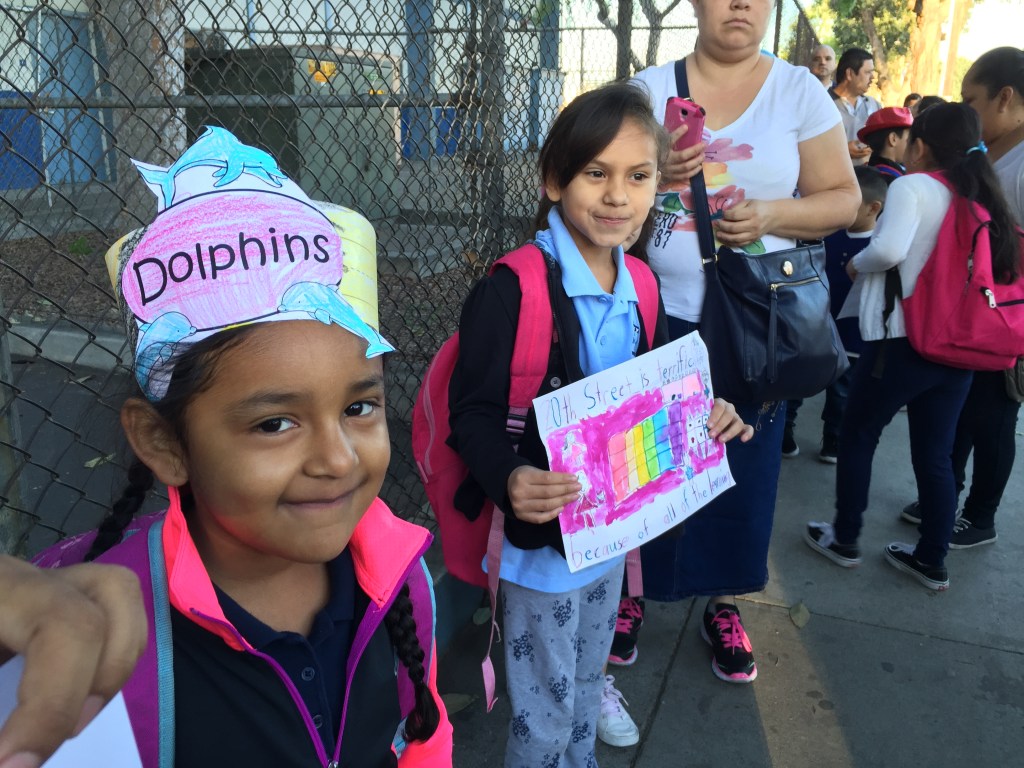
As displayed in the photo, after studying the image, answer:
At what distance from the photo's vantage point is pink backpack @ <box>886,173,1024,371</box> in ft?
9.77

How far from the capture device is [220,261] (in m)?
1.05

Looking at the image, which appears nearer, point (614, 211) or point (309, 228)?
point (309, 228)

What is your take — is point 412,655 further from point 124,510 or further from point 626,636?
point 626,636

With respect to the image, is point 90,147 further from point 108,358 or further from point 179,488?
point 179,488

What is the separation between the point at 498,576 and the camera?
185cm

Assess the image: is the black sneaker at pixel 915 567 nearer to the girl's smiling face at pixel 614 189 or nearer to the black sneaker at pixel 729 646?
→ the black sneaker at pixel 729 646

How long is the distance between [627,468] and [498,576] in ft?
1.31

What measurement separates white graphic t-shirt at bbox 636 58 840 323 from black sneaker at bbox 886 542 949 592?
1867mm

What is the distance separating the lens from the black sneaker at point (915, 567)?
3.33 metres

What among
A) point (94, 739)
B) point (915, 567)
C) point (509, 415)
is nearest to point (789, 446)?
point (915, 567)

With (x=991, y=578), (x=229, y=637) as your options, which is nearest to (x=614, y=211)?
(x=229, y=637)

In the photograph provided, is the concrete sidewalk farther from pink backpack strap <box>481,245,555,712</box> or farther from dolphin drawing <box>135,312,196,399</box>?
dolphin drawing <box>135,312,196,399</box>

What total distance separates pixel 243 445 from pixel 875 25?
41056 millimetres

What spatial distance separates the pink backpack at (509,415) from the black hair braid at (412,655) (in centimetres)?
43
